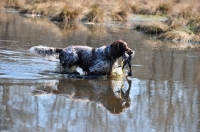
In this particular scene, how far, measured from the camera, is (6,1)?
112 feet

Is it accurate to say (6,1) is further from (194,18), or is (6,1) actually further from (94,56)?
(94,56)

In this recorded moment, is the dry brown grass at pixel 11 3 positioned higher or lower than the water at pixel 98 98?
lower

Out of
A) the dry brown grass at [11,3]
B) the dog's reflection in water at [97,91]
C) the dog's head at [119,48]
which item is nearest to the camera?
the dog's reflection in water at [97,91]

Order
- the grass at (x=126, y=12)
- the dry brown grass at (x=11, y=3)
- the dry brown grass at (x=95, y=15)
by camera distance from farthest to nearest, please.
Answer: the dry brown grass at (x=11, y=3) < the dry brown grass at (x=95, y=15) < the grass at (x=126, y=12)

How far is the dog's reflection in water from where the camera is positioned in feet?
24.1

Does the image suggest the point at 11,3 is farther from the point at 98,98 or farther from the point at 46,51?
the point at 98,98

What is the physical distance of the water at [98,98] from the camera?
604cm

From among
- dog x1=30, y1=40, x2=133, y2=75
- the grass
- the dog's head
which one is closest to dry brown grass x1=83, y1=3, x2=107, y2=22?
the grass

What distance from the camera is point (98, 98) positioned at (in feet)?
24.9

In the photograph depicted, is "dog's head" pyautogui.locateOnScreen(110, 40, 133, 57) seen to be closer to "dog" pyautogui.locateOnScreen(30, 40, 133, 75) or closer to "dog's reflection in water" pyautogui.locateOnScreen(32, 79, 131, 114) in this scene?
"dog" pyautogui.locateOnScreen(30, 40, 133, 75)

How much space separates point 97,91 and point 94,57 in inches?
69.9

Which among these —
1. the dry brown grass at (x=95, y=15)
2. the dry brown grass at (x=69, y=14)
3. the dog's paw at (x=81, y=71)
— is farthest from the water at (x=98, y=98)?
the dry brown grass at (x=95, y=15)

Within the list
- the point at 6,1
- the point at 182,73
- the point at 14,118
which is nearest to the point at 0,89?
the point at 14,118

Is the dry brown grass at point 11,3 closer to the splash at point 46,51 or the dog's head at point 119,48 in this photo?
the splash at point 46,51
